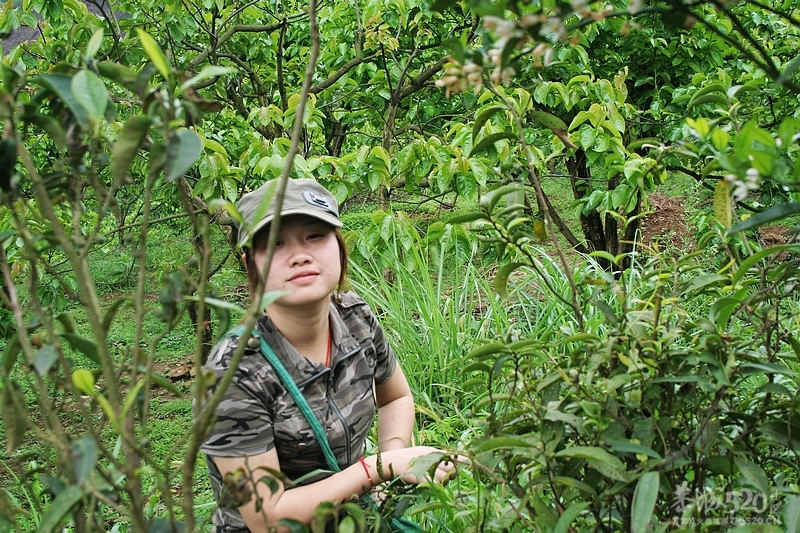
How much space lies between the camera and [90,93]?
2.44 feet

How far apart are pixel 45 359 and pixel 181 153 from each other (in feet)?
0.75

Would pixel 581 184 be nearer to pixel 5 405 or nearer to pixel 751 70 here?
pixel 751 70

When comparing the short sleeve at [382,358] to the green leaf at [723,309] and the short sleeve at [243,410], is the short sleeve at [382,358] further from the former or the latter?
the green leaf at [723,309]

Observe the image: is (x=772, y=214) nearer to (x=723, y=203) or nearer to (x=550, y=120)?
(x=723, y=203)

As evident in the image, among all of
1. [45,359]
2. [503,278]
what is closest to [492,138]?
[503,278]

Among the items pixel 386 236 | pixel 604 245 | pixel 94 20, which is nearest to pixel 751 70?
pixel 604 245

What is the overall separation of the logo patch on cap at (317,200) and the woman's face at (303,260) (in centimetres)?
3

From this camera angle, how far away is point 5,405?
0.78 meters

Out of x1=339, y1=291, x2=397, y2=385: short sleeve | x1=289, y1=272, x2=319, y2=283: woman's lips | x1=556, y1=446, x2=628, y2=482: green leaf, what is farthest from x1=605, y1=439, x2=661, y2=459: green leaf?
x1=339, y1=291, x2=397, y2=385: short sleeve

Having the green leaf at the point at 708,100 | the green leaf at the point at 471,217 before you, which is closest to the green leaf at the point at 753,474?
the green leaf at the point at 471,217

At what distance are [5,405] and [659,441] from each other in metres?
0.81

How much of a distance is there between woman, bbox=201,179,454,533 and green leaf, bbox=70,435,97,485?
698 mm

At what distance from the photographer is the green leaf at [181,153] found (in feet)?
2.29

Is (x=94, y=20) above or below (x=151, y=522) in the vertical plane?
above
